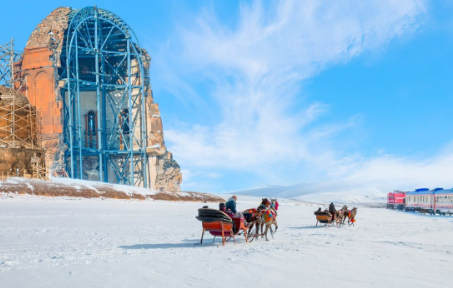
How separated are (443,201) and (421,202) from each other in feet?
17.7

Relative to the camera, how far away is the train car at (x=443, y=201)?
36.2 metres

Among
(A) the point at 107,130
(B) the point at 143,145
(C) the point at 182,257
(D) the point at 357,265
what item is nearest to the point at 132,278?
(C) the point at 182,257

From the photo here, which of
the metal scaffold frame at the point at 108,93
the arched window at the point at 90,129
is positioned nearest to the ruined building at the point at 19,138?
the metal scaffold frame at the point at 108,93

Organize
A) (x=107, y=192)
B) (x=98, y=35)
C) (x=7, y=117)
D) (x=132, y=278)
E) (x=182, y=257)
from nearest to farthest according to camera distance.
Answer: (x=132, y=278)
(x=182, y=257)
(x=107, y=192)
(x=7, y=117)
(x=98, y=35)

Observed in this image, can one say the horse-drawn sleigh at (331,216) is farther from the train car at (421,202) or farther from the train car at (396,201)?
the train car at (396,201)

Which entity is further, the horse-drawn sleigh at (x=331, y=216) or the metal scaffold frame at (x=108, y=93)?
the metal scaffold frame at (x=108, y=93)

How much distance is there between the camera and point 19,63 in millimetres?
43531

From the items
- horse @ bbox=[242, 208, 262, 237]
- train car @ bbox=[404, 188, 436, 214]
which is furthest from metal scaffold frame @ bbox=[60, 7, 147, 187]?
horse @ bbox=[242, 208, 262, 237]

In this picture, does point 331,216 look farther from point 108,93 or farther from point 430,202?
point 108,93

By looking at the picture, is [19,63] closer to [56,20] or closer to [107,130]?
[56,20]

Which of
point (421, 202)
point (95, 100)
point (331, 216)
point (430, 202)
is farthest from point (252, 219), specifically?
point (95, 100)

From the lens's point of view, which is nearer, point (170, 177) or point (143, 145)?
point (143, 145)

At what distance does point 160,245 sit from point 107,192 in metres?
20.0

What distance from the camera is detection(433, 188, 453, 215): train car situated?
36.2 m
